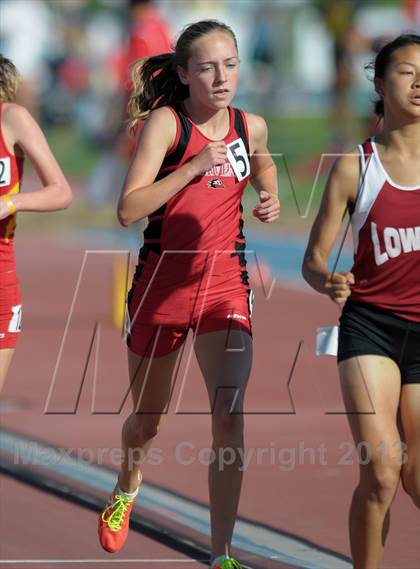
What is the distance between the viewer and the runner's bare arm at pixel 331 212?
17.0ft

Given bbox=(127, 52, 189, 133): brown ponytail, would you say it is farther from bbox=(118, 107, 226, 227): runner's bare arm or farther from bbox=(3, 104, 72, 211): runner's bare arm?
bbox=(3, 104, 72, 211): runner's bare arm

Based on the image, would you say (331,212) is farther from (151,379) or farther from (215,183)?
(151,379)

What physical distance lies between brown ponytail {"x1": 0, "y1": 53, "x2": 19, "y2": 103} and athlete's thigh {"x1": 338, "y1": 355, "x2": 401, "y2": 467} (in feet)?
6.65

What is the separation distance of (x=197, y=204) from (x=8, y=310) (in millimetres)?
973

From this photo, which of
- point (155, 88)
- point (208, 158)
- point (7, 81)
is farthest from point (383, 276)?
point (7, 81)

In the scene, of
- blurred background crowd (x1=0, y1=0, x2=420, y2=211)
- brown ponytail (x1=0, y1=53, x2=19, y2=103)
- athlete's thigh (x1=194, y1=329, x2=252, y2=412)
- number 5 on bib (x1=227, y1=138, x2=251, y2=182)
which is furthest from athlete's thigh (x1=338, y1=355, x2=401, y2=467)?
blurred background crowd (x1=0, y1=0, x2=420, y2=211)

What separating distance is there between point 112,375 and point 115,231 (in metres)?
10.9

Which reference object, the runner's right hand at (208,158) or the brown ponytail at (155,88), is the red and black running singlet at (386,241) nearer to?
the runner's right hand at (208,158)

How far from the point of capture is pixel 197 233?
583 cm

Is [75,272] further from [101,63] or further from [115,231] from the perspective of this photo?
[101,63]

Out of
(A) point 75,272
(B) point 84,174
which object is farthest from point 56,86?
(A) point 75,272

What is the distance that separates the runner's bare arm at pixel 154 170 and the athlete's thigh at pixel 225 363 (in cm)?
62

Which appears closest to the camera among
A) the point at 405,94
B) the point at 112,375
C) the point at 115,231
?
the point at 405,94

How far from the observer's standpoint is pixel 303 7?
58312 millimetres
